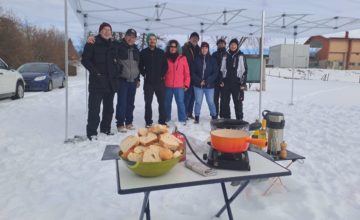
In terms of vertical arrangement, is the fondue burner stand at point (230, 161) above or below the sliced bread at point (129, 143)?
below

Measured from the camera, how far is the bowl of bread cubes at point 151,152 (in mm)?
1530

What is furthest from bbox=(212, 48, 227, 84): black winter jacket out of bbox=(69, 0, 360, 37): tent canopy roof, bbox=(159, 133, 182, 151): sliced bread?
bbox=(159, 133, 182, 151): sliced bread

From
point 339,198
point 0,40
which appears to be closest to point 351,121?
point 339,198

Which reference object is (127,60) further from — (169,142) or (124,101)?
(169,142)

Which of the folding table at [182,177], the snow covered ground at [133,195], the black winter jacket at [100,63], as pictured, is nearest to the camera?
the folding table at [182,177]

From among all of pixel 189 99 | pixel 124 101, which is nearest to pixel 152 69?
pixel 124 101

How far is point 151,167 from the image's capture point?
5.00 feet

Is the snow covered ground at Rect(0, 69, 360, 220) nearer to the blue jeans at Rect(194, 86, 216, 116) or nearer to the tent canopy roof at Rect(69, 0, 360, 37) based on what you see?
the blue jeans at Rect(194, 86, 216, 116)

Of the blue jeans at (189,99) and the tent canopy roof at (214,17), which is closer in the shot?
the tent canopy roof at (214,17)

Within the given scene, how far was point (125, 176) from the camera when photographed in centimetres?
163

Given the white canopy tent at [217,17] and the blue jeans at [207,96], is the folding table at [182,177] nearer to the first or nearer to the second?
the white canopy tent at [217,17]

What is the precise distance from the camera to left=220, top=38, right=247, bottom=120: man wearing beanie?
18.0ft

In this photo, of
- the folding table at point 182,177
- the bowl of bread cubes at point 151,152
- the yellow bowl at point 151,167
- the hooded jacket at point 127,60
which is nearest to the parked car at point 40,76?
the hooded jacket at point 127,60

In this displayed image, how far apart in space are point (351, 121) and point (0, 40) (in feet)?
52.9
